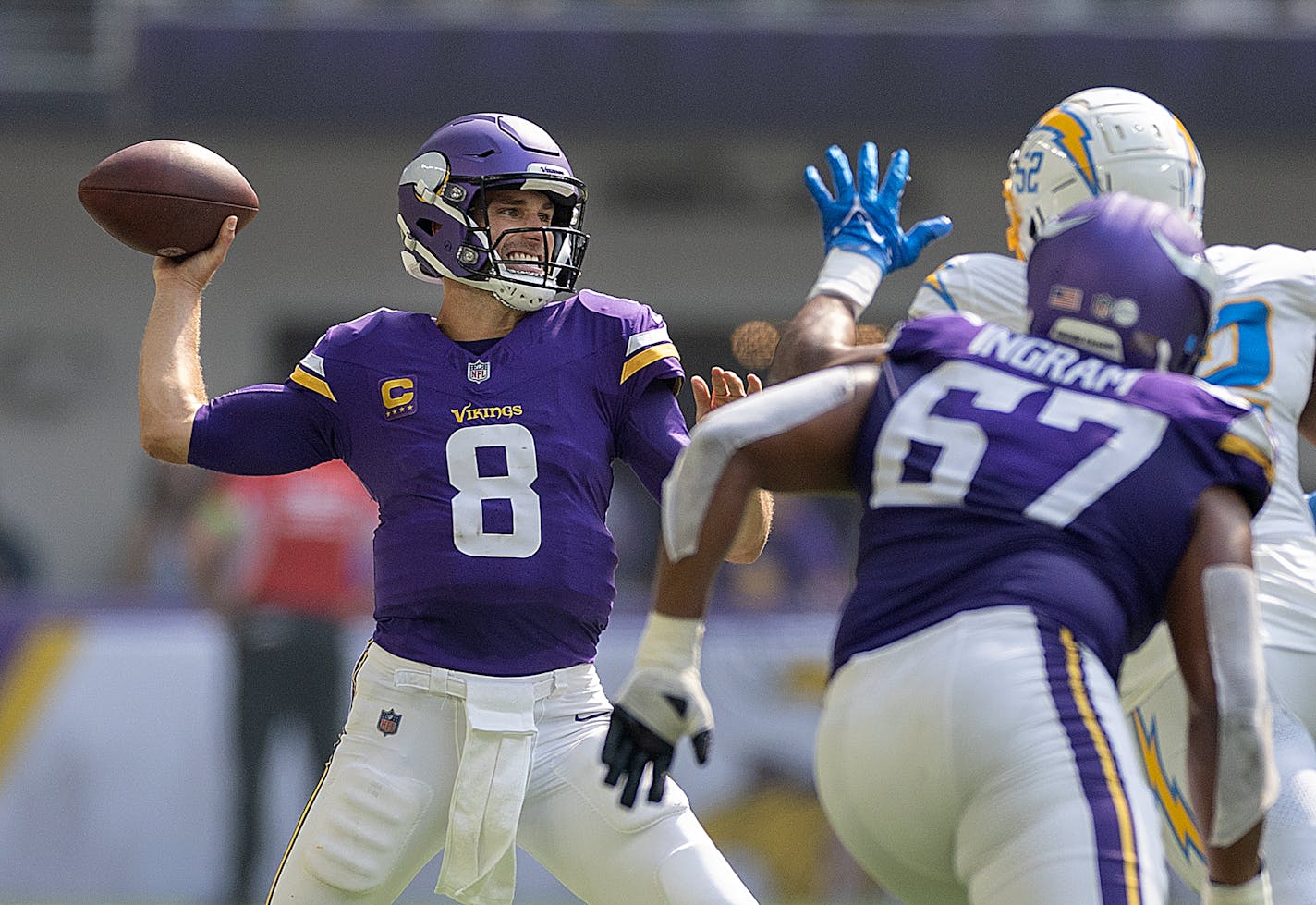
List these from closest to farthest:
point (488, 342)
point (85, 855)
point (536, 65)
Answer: point (488, 342)
point (85, 855)
point (536, 65)

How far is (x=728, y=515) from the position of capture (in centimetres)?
271

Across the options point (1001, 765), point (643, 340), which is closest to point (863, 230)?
point (643, 340)

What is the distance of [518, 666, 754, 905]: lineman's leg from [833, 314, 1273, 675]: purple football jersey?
88 cm

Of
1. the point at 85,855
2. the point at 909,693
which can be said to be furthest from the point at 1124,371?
the point at 85,855

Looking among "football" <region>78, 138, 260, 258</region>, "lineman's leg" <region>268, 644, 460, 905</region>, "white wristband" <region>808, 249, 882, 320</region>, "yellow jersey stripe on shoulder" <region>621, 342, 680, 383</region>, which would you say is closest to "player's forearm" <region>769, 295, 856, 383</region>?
"white wristband" <region>808, 249, 882, 320</region>

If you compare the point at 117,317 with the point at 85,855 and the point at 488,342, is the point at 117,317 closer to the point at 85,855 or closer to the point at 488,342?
the point at 85,855

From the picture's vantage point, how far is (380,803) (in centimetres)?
353

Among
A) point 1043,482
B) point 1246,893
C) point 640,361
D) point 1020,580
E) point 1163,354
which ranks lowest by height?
point 1246,893

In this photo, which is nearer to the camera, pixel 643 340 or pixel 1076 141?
pixel 1076 141

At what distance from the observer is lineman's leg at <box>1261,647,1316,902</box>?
10.7 feet

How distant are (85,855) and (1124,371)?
606cm

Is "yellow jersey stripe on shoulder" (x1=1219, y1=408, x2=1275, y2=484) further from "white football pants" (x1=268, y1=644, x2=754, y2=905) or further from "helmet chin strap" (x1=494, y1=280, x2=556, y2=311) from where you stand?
"helmet chin strap" (x1=494, y1=280, x2=556, y2=311)

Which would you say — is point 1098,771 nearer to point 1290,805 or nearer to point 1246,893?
→ point 1246,893

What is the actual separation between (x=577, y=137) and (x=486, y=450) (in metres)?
8.71
